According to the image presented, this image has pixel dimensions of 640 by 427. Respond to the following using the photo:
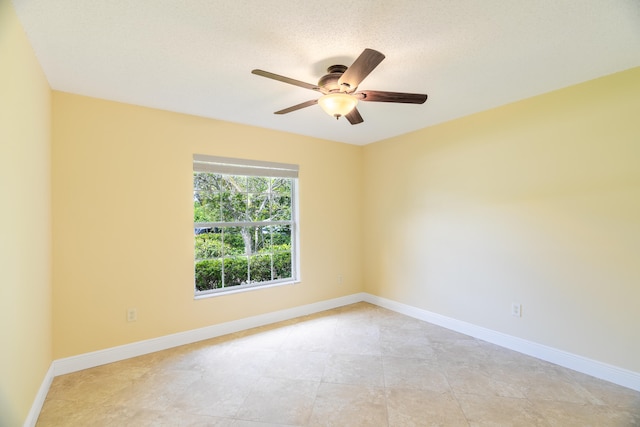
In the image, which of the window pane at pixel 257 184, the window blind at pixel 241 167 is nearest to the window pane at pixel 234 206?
the window pane at pixel 257 184

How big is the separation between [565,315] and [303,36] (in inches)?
120

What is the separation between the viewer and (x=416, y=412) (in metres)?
1.95

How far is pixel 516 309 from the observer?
281 cm

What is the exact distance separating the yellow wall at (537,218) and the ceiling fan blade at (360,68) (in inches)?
76.6

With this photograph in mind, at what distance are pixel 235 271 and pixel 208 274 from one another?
313 millimetres

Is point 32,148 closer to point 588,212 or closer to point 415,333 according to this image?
point 415,333

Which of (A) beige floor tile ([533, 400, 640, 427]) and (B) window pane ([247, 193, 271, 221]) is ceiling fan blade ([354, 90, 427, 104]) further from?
(A) beige floor tile ([533, 400, 640, 427])

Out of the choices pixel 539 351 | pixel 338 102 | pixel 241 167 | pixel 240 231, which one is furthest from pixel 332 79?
pixel 539 351

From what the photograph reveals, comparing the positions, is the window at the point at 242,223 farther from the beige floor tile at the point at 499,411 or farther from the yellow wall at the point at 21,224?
the beige floor tile at the point at 499,411

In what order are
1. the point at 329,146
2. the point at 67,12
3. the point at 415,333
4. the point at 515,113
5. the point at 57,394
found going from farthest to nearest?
the point at 329,146 → the point at 415,333 → the point at 515,113 → the point at 57,394 → the point at 67,12

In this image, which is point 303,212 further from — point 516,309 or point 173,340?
point 516,309

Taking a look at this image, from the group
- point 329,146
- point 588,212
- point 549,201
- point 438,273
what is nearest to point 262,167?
point 329,146

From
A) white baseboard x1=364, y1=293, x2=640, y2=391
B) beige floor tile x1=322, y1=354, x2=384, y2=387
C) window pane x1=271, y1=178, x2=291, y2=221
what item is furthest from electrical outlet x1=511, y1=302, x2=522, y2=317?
window pane x1=271, y1=178, x2=291, y2=221

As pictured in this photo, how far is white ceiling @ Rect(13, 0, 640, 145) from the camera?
1511 mm
